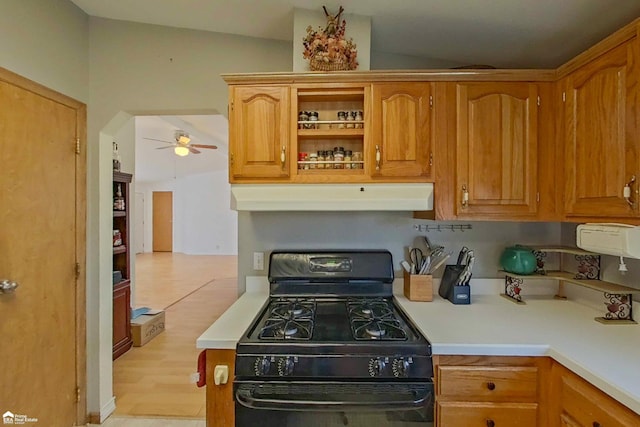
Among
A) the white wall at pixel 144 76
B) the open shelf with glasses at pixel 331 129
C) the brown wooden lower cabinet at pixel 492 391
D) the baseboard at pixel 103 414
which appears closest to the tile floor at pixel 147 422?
the baseboard at pixel 103 414

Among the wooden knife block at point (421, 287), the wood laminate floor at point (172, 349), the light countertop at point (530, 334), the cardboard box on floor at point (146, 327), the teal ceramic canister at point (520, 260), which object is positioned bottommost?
the wood laminate floor at point (172, 349)

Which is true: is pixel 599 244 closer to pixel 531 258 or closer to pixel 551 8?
pixel 531 258

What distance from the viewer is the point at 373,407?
134cm

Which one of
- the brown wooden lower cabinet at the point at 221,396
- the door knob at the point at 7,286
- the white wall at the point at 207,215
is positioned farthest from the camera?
the white wall at the point at 207,215

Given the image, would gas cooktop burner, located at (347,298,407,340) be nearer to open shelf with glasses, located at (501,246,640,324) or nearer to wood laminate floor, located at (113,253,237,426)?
open shelf with glasses, located at (501,246,640,324)

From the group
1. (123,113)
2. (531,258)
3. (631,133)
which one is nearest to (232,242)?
(123,113)

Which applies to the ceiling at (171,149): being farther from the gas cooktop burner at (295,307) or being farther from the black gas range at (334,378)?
the black gas range at (334,378)

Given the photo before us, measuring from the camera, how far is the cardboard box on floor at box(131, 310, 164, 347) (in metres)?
3.66

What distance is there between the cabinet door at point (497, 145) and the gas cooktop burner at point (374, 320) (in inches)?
26.7

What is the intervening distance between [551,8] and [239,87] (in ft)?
5.03

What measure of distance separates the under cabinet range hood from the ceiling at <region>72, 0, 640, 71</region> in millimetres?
880

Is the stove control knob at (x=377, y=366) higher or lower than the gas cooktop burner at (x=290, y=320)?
lower

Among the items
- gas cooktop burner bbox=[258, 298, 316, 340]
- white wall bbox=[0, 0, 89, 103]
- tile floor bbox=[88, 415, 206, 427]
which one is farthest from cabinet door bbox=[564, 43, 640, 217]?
white wall bbox=[0, 0, 89, 103]

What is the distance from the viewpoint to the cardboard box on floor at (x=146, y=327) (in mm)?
3660
